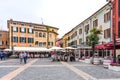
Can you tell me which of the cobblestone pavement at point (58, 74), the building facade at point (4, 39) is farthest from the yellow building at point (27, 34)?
the cobblestone pavement at point (58, 74)

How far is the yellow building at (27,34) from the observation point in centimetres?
8538

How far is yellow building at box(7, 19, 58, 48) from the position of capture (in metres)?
85.4

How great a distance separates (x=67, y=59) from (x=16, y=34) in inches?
1592

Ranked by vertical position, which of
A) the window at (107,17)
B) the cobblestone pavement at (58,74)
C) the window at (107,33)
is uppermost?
the window at (107,17)

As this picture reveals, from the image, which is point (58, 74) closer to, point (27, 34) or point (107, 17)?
point (107, 17)

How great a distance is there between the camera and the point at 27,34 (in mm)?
88938

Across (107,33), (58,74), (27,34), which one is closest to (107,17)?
(107,33)

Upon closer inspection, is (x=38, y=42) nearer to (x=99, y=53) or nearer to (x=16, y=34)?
(x=16, y=34)

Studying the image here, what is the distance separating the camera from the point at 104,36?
46.6 m

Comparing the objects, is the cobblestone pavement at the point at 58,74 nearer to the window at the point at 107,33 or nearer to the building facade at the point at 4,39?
the window at the point at 107,33

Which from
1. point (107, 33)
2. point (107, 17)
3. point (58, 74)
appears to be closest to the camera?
point (58, 74)

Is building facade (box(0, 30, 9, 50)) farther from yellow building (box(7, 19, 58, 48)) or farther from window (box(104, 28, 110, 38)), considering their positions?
window (box(104, 28, 110, 38))

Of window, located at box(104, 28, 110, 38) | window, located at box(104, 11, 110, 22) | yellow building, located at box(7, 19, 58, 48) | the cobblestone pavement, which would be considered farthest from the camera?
yellow building, located at box(7, 19, 58, 48)

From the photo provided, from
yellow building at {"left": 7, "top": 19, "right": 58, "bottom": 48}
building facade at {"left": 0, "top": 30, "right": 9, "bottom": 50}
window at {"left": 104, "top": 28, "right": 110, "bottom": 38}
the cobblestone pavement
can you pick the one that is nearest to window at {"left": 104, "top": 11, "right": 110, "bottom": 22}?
window at {"left": 104, "top": 28, "right": 110, "bottom": 38}
